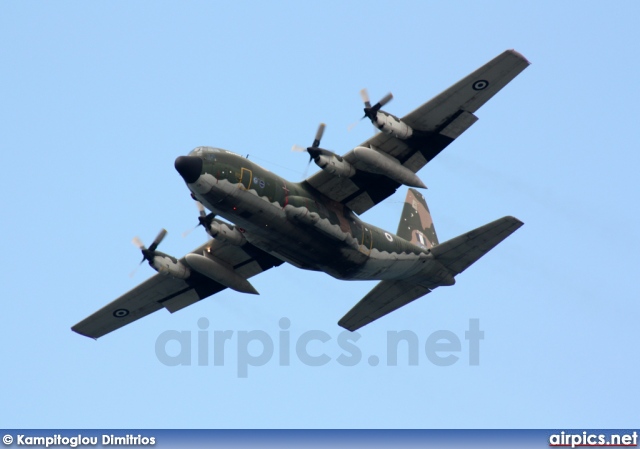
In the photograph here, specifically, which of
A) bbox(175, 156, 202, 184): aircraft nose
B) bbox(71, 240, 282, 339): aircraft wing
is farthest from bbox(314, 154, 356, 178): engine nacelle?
bbox(71, 240, 282, 339): aircraft wing

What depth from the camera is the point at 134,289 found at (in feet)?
163

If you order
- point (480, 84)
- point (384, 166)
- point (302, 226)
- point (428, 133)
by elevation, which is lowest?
point (302, 226)

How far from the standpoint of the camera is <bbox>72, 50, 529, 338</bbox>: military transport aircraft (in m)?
42.7

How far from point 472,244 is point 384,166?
5.18 metres

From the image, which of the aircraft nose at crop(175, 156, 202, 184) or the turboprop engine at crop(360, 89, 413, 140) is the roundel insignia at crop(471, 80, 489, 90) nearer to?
the turboprop engine at crop(360, 89, 413, 140)

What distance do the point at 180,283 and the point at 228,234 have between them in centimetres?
547

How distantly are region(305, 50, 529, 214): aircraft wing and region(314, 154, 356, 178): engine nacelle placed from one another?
1.26 feet

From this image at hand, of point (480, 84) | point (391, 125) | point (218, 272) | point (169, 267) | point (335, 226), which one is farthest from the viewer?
point (218, 272)

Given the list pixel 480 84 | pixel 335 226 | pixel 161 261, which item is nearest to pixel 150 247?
pixel 161 261

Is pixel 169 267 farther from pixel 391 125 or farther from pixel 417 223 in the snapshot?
pixel 391 125

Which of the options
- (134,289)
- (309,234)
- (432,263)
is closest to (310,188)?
(309,234)

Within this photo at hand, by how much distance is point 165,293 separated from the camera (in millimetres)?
50281

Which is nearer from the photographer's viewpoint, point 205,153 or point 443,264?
point 205,153

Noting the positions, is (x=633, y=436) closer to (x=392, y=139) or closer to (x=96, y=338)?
(x=392, y=139)
